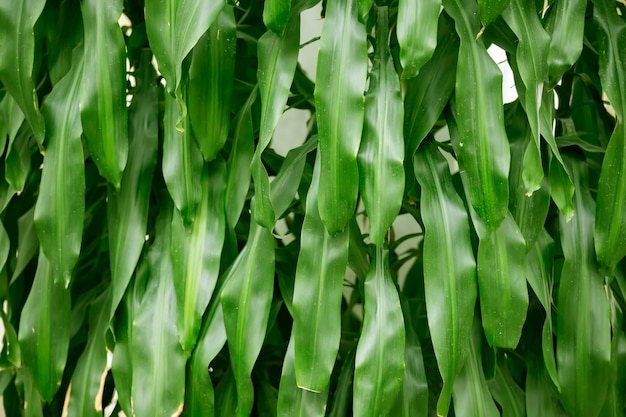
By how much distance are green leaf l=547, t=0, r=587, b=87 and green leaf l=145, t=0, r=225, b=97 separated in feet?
1.38

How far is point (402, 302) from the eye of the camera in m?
0.99

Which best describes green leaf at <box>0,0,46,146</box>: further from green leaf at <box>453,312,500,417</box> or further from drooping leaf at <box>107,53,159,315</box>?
green leaf at <box>453,312,500,417</box>

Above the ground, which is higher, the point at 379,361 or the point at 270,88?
the point at 270,88

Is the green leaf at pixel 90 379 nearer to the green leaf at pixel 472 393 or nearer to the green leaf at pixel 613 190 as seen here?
the green leaf at pixel 472 393

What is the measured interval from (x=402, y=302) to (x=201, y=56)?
419 mm

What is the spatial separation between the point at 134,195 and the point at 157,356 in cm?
22

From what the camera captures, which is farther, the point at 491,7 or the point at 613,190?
the point at 613,190

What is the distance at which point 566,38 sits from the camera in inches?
36.5

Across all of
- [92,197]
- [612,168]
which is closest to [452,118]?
[612,168]

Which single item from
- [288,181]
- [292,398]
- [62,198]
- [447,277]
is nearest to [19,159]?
[62,198]

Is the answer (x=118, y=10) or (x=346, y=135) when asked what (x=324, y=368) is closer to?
(x=346, y=135)

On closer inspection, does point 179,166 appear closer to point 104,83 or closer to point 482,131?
point 104,83

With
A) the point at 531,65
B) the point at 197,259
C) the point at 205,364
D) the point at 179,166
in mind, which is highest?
the point at 531,65

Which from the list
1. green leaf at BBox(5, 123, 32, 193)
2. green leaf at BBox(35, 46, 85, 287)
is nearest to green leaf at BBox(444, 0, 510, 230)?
green leaf at BBox(35, 46, 85, 287)
